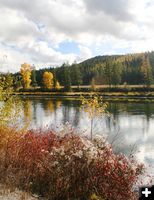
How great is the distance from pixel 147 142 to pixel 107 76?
109 meters

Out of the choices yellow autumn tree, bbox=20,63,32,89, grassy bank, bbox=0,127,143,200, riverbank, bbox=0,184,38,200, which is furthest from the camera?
yellow autumn tree, bbox=20,63,32,89

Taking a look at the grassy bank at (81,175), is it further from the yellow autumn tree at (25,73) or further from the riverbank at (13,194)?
the yellow autumn tree at (25,73)

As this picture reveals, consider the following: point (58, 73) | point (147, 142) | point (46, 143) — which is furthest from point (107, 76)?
point (46, 143)

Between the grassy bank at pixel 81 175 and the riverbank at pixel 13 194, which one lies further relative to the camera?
the grassy bank at pixel 81 175

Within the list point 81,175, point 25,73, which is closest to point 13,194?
point 81,175

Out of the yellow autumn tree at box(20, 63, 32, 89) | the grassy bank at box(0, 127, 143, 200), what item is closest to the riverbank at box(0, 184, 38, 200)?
the grassy bank at box(0, 127, 143, 200)

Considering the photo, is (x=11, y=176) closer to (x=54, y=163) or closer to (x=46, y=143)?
(x=54, y=163)

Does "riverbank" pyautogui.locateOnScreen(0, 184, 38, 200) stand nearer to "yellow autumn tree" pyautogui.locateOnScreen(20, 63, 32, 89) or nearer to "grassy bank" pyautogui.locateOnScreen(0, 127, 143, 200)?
"grassy bank" pyautogui.locateOnScreen(0, 127, 143, 200)

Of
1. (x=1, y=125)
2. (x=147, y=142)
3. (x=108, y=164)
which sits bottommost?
(x=147, y=142)

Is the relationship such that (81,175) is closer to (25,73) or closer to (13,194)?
(13,194)

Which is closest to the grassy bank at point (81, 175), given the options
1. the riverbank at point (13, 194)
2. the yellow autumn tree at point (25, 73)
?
the riverbank at point (13, 194)

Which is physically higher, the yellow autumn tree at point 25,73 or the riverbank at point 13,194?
the yellow autumn tree at point 25,73

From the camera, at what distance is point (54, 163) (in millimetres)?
11742

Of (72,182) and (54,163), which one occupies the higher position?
(54,163)
